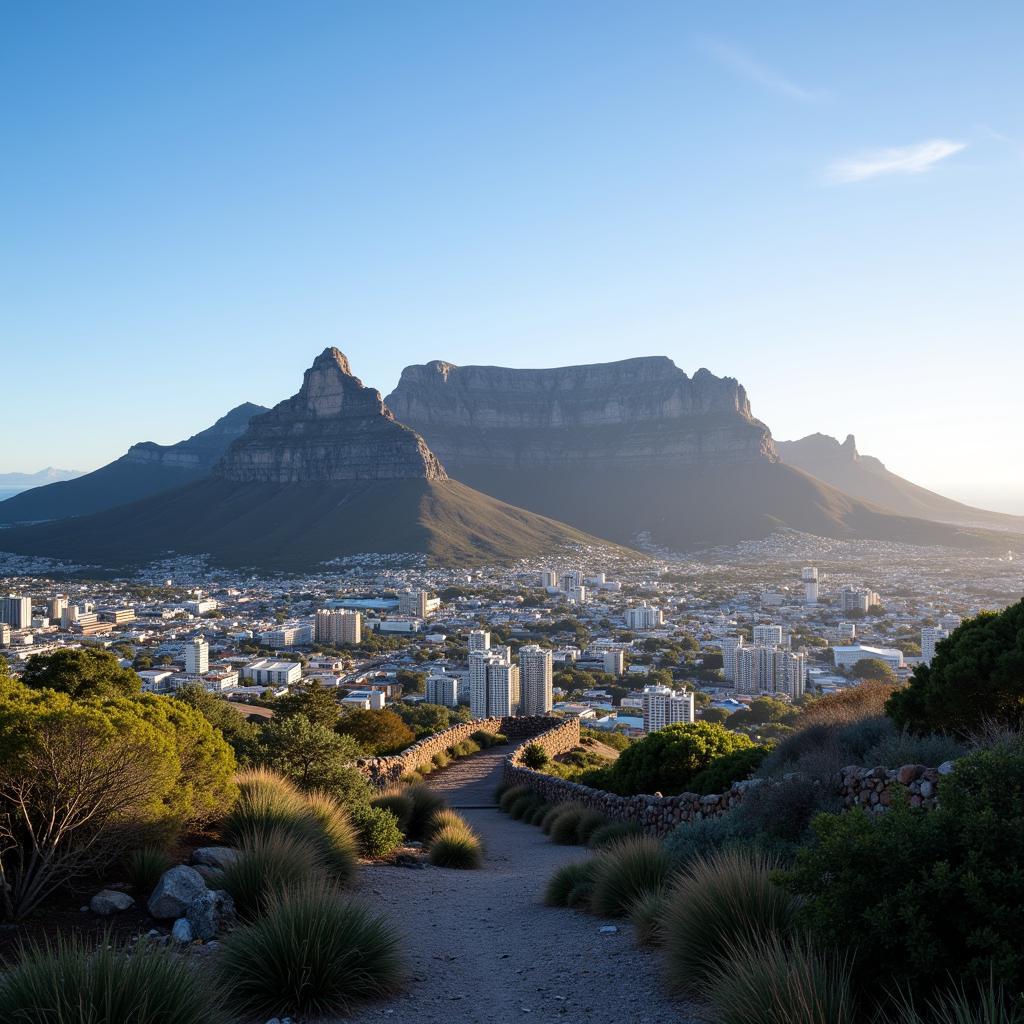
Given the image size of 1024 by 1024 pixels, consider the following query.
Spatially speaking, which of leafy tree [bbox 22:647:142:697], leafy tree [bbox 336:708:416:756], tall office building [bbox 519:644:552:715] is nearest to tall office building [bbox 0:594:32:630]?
A: tall office building [bbox 519:644:552:715]

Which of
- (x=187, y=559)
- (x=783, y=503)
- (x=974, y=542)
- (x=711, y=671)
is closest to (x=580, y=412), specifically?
(x=783, y=503)

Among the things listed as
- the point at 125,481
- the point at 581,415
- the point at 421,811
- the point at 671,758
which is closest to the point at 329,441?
the point at 125,481

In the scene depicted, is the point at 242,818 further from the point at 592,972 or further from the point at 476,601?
the point at 476,601

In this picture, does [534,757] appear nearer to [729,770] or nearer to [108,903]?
[729,770]

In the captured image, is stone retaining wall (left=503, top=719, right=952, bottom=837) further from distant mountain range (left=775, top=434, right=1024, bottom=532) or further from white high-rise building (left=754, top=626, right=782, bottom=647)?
distant mountain range (left=775, top=434, right=1024, bottom=532)

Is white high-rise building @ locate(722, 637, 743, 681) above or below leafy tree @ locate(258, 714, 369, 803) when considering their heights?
below

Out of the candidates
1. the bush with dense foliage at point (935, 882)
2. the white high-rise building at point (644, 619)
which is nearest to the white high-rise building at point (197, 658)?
the white high-rise building at point (644, 619)
